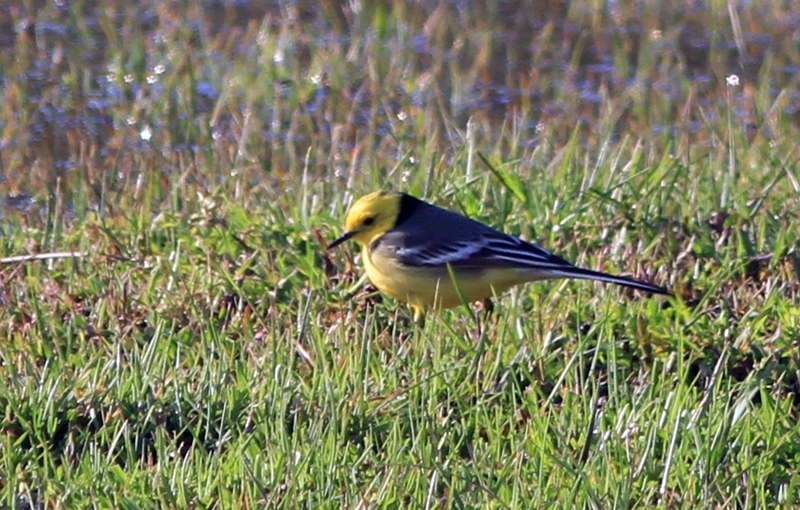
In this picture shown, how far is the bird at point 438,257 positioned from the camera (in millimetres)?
5719

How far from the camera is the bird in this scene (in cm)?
572

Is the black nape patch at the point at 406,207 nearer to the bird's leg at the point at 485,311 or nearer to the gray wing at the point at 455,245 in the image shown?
the gray wing at the point at 455,245

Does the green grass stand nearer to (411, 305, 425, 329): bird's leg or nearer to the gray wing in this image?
(411, 305, 425, 329): bird's leg

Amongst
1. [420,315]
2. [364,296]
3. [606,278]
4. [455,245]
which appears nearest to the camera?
[606,278]

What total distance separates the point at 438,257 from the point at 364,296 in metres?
0.35

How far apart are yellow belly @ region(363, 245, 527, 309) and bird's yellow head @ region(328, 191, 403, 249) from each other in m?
0.20

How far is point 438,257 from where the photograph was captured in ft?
19.5

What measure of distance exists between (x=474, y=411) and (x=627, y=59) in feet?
20.4

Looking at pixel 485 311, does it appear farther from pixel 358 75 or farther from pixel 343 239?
pixel 358 75

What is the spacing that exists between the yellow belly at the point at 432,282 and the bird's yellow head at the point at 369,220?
0.64 feet

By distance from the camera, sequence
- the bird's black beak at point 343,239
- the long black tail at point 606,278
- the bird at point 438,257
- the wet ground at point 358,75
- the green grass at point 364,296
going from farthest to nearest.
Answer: the wet ground at point 358,75 → the bird's black beak at point 343,239 → the bird at point 438,257 → the long black tail at point 606,278 → the green grass at point 364,296

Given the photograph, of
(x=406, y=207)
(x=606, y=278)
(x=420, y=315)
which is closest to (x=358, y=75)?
(x=406, y=207)

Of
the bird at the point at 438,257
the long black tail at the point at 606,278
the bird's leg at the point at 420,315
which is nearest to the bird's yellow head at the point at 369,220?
the bird at the point at 438,257

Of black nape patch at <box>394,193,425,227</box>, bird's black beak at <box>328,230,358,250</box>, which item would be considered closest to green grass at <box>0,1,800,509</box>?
bird's black beak at <box>328,230,358,250</box>
